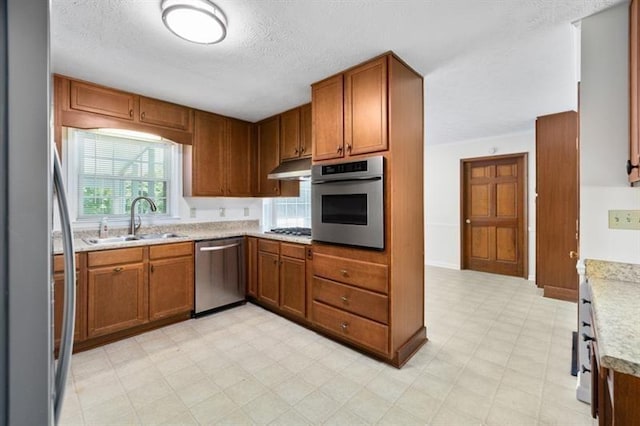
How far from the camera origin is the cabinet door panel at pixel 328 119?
249cm

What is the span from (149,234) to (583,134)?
3849mm

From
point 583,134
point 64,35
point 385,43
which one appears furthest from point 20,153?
point 583,134

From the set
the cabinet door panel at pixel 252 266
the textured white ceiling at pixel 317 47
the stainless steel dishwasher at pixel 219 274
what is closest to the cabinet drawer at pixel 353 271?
the cabinet door panel at pixel 252 266

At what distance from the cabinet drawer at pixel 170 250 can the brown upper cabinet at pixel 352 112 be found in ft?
5.29

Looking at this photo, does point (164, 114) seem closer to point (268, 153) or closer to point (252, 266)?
point (268, 153)

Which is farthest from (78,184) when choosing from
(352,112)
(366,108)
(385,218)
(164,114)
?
(385,218)

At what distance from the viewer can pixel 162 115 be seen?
312cm

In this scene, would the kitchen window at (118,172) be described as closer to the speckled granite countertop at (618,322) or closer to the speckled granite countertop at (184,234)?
the speckled granite countertop at (184,234)

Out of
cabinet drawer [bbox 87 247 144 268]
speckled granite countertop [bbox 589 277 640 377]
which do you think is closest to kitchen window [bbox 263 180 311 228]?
cabinet drawer [bbox 87 247 144 268]

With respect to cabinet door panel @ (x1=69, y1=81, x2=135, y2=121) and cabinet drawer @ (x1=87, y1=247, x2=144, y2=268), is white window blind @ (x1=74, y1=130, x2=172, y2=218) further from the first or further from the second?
cabinet drawer @ (x1=87, y1=247, x2=144, y2=268)

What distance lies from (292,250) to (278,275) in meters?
0.37

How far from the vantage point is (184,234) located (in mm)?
3389

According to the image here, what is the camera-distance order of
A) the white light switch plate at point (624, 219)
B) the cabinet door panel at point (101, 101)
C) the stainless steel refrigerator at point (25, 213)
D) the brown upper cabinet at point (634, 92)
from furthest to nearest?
1. the cabinet door panel at point (101, 101)
2. the white light switch plate at point (624, 219)
3. the brown upper cabinet at point (634, 92)
4. the stainless steel refrigerator at point (25, 213)

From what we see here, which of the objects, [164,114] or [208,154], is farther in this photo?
[208,154]
